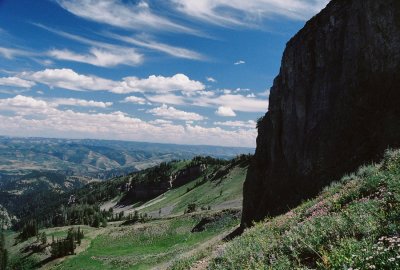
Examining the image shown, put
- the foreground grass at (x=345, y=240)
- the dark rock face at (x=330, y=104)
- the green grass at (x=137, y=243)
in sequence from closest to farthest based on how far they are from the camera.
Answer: the foreground grass at (x=345, y=240)
the dark rock face at (x=330, y=104)
the green grass at (x=137, y=243)

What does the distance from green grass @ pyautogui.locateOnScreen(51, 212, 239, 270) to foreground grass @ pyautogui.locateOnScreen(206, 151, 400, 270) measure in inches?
2215

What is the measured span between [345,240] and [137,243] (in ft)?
330

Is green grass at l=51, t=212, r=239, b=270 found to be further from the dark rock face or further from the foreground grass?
the foreground grass

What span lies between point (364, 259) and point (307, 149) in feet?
98.4

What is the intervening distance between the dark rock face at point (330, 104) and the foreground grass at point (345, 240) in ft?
40.1

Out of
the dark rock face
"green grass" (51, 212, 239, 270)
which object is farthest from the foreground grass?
"green grass" (51, 212, 239, 270)

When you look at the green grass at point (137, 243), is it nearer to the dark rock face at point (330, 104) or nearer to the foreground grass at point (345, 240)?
the dark rock face at point (330, 104)

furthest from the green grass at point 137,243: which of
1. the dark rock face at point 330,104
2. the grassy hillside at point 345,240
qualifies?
the grassy hillside at point 345,240

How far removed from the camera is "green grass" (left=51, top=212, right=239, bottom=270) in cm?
7769

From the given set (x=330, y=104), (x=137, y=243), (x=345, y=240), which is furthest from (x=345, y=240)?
(x=137, y=243)

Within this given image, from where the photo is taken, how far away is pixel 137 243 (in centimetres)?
10538

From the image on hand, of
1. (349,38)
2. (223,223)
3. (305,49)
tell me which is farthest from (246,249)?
(223,223)

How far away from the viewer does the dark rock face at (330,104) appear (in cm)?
3098

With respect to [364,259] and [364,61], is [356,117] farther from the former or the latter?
[364,259]
